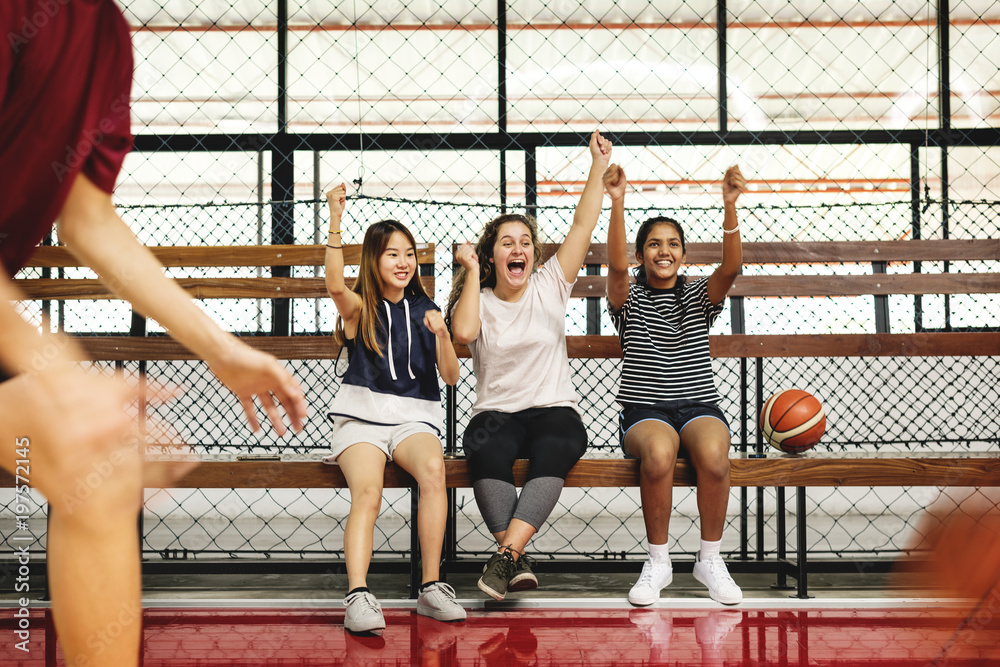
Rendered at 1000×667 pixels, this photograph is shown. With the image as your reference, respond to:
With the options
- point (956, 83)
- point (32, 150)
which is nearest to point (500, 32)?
point (956, 83)

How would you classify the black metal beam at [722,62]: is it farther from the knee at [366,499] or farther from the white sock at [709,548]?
the knee at [366,499]

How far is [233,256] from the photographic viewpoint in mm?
3029

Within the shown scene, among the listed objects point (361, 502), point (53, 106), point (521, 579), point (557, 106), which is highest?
point (557, 106)

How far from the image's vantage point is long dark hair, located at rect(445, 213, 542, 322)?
2477 mm

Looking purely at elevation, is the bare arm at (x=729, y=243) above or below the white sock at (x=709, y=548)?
above

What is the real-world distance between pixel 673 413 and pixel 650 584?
49cm

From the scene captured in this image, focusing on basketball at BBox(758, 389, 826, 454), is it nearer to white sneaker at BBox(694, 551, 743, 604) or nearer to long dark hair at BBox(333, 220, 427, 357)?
white sneaker at BBox(694, 551, 743, 604)

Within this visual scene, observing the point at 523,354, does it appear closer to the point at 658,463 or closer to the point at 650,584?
the point at 658,463

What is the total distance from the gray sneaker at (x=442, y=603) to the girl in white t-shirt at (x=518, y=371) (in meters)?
0.11

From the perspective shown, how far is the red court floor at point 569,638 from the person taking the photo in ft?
5.65

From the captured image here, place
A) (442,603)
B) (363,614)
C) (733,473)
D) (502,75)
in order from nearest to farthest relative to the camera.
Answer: (363,614) → (442,603) → (733,473) → (502,75)

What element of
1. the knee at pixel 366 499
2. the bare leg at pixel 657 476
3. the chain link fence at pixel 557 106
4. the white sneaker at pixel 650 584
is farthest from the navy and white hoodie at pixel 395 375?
the chain link fence at pixel 557 106

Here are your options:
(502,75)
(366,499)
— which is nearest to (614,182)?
Result: (366,499)

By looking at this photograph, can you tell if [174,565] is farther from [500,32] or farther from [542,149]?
[500,32]
